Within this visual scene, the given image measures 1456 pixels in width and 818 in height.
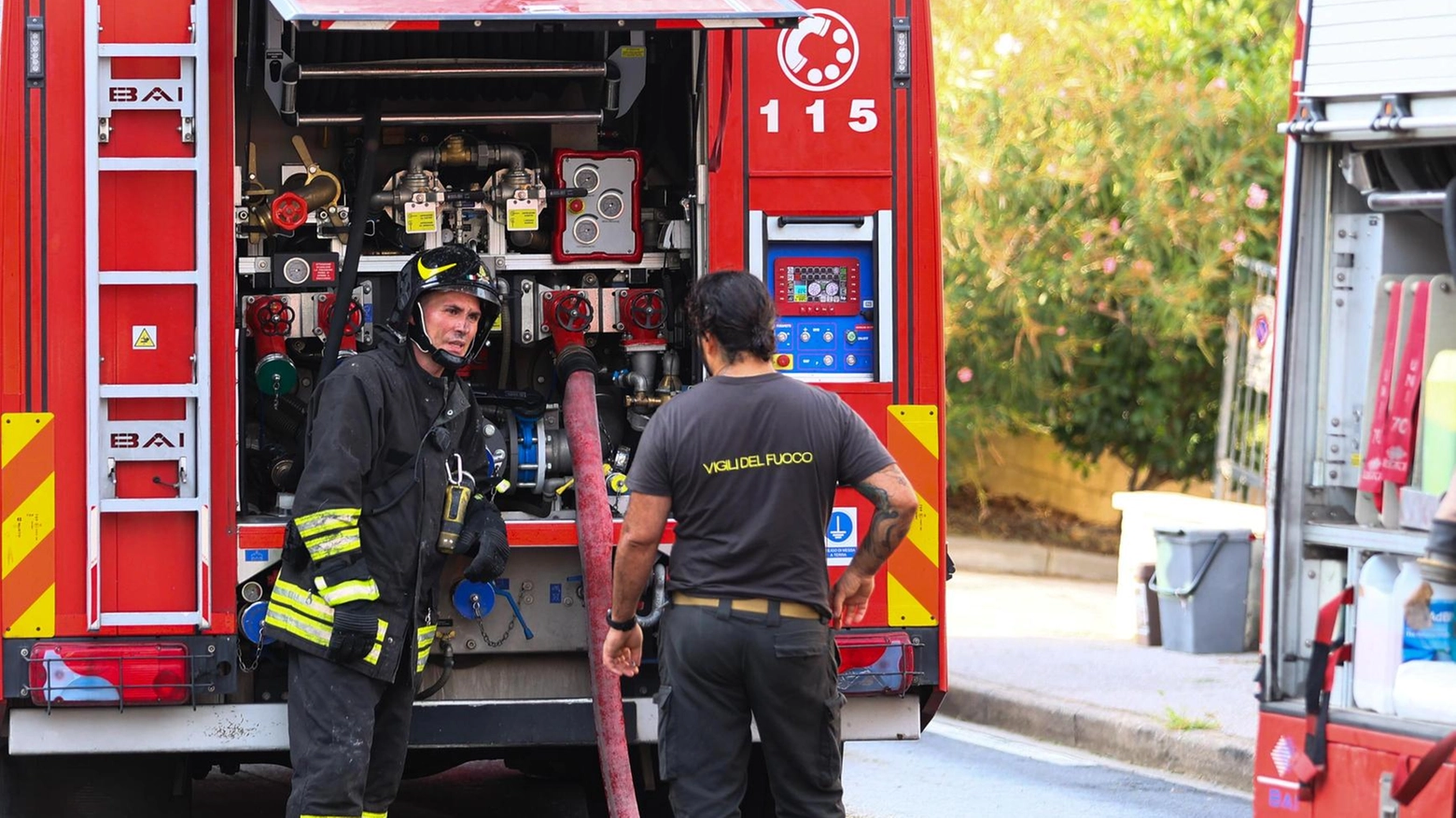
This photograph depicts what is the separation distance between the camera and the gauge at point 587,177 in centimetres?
609

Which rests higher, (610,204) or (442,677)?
(610,204)

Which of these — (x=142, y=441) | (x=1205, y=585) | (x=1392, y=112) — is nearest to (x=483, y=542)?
(x=142, y=441)

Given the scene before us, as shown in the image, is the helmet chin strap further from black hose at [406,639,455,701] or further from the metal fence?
the metal fence

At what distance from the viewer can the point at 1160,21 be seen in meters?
13.0

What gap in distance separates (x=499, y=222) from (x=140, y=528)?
1.47m

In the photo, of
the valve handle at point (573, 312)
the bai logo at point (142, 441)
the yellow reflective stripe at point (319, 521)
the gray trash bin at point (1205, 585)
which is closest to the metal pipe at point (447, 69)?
the valve handle at point (573, 312)

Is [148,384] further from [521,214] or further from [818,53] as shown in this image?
[818,53]

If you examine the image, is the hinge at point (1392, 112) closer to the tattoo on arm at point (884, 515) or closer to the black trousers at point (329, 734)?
the tattoo on arm at point (884, 515)

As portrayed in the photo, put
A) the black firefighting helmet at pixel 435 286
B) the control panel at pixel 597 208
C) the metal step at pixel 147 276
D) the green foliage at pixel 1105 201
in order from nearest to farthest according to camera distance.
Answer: the metal step at pixel 147 276 → the black firefighting helmet at pixel 435 286 → the control panel at pixel 597 208 → the green foliage at pixel 1105 201

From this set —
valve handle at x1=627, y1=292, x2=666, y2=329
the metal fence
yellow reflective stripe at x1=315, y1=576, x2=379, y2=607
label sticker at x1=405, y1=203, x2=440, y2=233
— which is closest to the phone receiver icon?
valve handle at x1=627, y1=292, x2=666, y2=329

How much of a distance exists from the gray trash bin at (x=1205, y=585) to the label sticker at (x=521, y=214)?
17.3 feet

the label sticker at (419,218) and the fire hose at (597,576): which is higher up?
the label sticker at (419,218)

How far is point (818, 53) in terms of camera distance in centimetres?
564

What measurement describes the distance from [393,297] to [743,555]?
193cm
